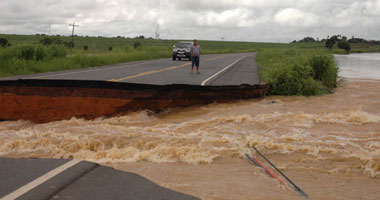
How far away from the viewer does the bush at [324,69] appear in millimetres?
16750

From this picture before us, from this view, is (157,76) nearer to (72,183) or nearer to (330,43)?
(72,183)

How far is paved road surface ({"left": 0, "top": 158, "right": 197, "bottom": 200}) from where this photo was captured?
381cm

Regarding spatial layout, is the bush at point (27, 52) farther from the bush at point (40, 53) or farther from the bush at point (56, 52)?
the bush at point (56, 52)

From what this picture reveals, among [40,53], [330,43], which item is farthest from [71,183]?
[330,43]

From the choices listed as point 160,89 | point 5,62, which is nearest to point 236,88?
point 160,89

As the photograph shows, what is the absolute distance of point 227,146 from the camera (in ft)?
21.7


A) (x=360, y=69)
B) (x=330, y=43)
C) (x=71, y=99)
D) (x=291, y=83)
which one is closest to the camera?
(x=71, y=99)

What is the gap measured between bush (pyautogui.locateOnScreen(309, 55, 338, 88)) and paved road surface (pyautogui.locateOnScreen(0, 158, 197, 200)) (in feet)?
46.3

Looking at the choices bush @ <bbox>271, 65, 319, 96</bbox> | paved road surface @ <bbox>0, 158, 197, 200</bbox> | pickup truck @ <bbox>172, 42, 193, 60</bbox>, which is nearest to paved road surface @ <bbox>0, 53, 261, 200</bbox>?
paved road surface @ <bbox>0, 158, 197, 200</bbox>

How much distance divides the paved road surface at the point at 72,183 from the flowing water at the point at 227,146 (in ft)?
1.05

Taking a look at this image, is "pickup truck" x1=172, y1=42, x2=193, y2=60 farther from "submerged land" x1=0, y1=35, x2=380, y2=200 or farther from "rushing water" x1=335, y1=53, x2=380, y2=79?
"submerged land" x1=0, y1=35, x2=380, y2=200

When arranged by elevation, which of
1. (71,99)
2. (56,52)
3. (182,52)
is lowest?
(71,99)

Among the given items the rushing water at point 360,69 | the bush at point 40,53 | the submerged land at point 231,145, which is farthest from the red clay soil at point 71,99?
the rushing water at point 360,69

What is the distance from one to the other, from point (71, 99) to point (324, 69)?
1222 cm
